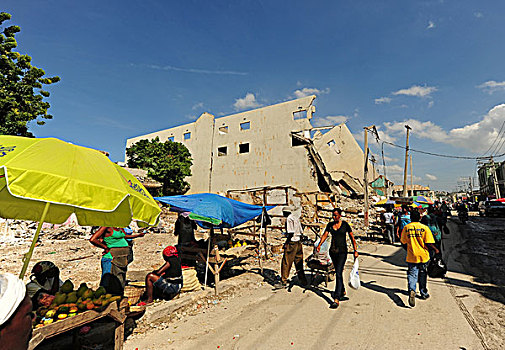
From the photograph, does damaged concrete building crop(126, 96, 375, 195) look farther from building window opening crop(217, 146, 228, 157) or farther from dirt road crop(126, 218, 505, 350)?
dirt road crop(126, 218, 505, 350)

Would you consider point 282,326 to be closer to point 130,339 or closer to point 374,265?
point 130,339

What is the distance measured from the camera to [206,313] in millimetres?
5379

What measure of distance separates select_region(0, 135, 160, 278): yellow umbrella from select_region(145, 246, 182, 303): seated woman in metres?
2.91

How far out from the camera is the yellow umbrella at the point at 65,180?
2.09 m

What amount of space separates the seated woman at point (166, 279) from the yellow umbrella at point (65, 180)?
2906 millimetres

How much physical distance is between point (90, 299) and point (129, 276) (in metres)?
4.53

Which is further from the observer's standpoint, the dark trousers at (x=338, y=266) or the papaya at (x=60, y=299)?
the dark trousers at (x=338, y=266)

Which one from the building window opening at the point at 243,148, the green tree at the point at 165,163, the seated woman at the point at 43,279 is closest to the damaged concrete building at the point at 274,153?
the building window opening at the point at 243,148

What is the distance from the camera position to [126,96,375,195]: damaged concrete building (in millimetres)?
21734

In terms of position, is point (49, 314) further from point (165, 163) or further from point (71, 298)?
point (165, 163)

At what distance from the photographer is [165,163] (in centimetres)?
2695

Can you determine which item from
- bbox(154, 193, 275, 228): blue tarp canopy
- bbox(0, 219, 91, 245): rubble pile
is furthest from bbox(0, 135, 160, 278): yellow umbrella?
bbox(0, 219, 91, 245): rubble pile

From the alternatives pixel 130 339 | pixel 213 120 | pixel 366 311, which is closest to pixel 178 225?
pixel 130 339

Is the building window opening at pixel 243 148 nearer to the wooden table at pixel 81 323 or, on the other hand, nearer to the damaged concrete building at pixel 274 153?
the damaged concrete building at pixel 274 153
